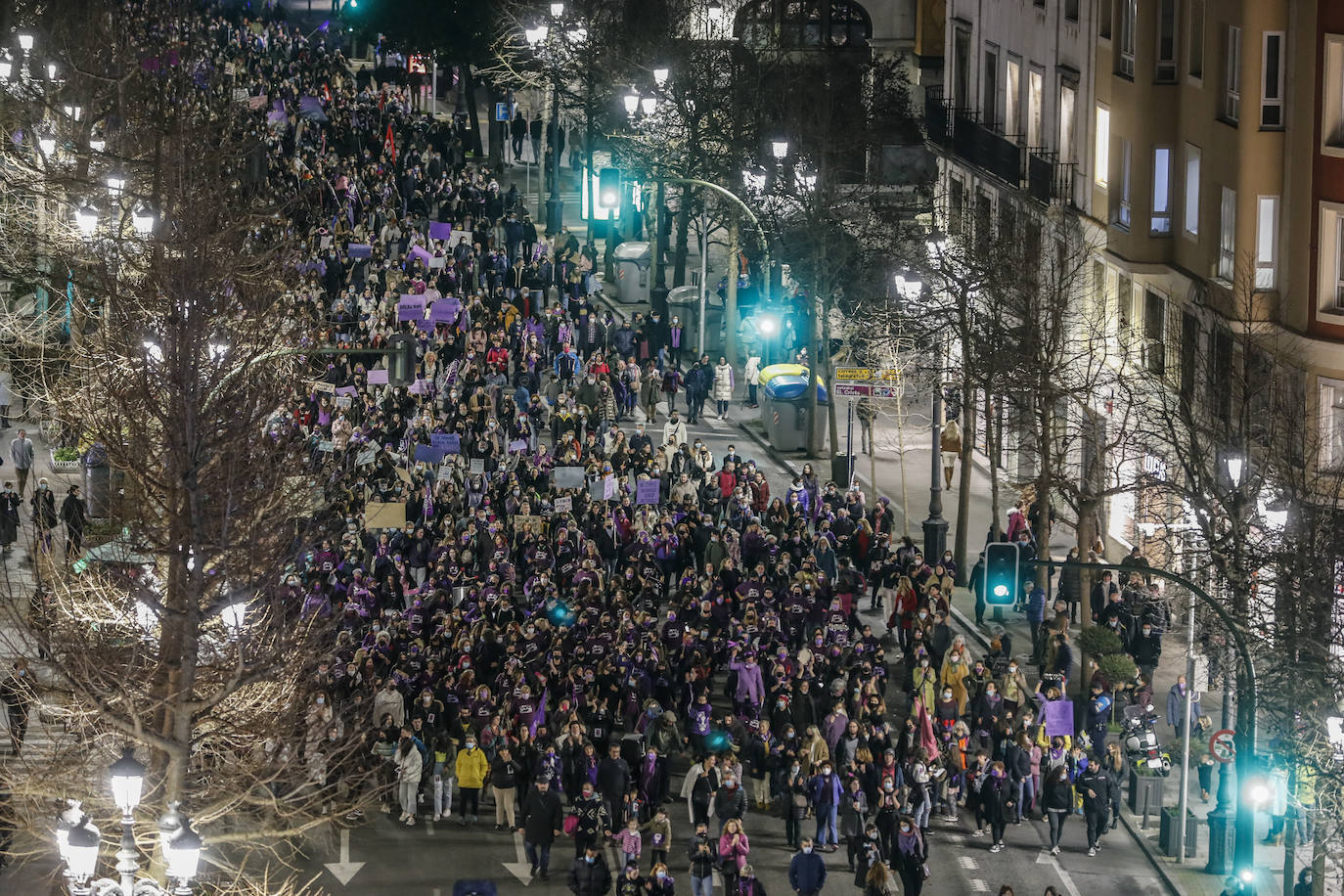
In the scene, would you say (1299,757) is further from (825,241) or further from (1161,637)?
(825,241)

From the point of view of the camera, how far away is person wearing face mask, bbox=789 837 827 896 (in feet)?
111

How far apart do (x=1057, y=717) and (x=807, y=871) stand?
546 centimetres

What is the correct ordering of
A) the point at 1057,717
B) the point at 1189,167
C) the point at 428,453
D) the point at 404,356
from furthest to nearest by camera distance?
1. the point at 428,453
2. the point at 404,356
3. the point at 1189,167
4. the point at 1057,717

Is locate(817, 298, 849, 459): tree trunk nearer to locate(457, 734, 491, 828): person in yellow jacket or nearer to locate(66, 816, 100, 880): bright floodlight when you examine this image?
locate(457, 734, 491, 828): person in yellow jacket


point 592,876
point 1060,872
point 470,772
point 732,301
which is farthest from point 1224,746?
point 732,301

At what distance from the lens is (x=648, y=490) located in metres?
49.5

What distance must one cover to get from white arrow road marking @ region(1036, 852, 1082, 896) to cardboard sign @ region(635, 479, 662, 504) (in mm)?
14347

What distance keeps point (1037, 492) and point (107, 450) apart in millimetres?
19448

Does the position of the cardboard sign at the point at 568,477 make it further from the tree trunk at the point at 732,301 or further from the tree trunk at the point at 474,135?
the tree trunk at the point at 474,135

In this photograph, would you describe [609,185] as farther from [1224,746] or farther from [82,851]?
[82,851]

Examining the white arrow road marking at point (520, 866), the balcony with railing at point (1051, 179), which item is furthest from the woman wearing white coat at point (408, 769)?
the balcony with railing at point (1051, 179)

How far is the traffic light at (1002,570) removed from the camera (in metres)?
33.4

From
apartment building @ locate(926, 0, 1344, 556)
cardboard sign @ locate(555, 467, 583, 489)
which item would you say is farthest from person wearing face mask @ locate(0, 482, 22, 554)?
apartment building @ locate(926, 0, 1344, 556)

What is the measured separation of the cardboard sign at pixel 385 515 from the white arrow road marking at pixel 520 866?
11.6 metres
